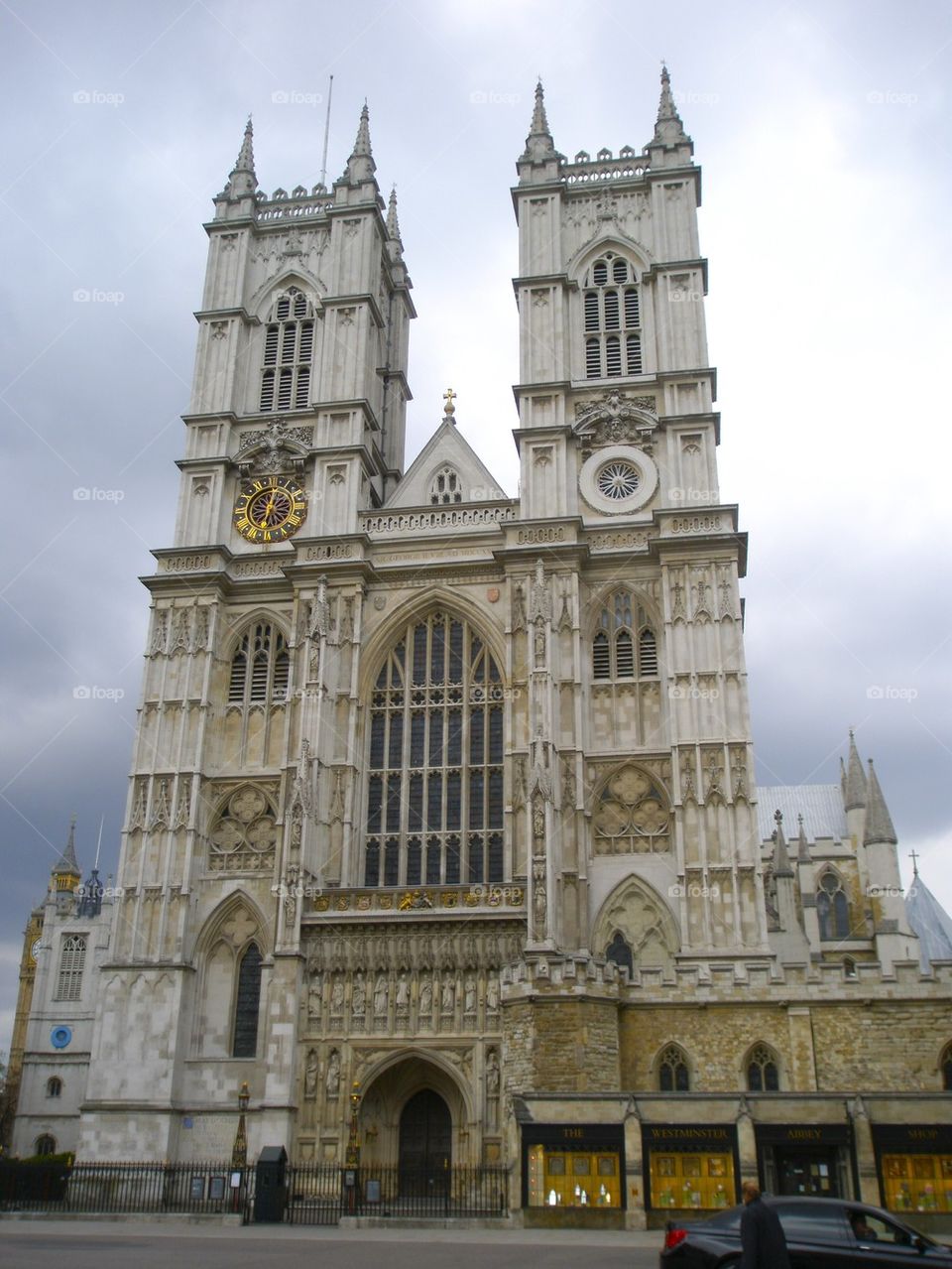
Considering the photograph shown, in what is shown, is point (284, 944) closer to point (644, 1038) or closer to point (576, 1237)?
point (644, 1038)

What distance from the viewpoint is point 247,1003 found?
30.6 m

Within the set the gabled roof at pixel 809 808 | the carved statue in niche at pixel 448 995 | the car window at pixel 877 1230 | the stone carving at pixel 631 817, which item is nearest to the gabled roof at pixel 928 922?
the gabled roof at pixel 809 808

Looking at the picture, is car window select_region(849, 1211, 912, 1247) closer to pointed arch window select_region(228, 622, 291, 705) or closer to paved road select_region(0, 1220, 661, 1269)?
paved road select_region(0, 1220, 661, 1269)

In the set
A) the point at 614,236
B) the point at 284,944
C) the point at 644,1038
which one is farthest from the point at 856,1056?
the point at 614,236

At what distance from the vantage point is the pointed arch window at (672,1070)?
23.4 m

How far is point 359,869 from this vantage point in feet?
103

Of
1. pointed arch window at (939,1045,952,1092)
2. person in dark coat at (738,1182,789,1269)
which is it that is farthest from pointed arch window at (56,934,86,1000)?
person in dark coat at (738,1182,789,1269)

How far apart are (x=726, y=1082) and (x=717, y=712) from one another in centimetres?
1045

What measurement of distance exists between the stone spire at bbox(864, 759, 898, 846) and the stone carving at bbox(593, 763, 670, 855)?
67.1 ft

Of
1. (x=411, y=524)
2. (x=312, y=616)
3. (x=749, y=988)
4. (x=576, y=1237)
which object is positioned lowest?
(x=576, y=1237)

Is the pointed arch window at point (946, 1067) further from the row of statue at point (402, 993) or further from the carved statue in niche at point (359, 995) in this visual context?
the carved statue in niche at point (359, 995)

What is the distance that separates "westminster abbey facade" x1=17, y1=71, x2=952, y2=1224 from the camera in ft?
74.0

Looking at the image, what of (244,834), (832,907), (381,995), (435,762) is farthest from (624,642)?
(832,907)

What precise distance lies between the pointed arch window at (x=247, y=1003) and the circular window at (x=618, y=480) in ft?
53.1
